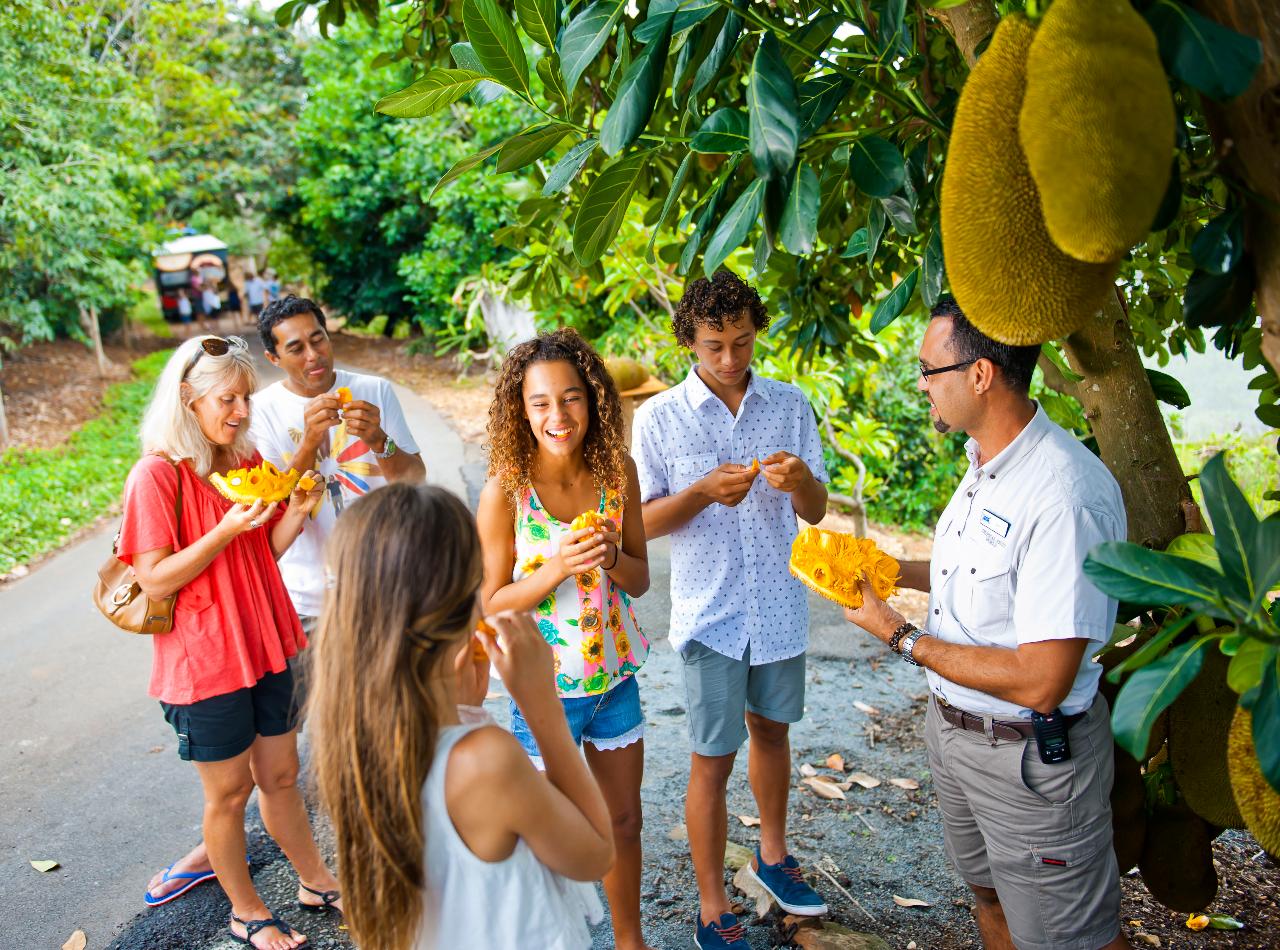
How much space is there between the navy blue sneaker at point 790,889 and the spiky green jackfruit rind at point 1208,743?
1.06 metres

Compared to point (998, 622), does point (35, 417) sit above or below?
below

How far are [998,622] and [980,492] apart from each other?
0.25 m

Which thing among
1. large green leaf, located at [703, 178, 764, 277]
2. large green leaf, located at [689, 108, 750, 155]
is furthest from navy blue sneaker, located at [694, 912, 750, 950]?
large green leaf, located at [689, 108, 750, 155]

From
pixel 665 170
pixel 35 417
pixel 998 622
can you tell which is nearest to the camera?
pixel 998 622

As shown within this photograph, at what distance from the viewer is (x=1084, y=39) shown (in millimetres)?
961

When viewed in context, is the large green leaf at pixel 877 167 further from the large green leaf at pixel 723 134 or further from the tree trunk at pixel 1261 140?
the tree trunk at pixel 1261 140

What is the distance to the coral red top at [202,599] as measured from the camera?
2.42m

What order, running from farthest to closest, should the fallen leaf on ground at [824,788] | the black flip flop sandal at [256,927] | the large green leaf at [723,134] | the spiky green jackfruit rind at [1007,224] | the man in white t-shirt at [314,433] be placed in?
the fallen leaf on ground at [824,788] → the man in white t-shirt at [314,433] → the black flip flop sandal at [256,927] → the large green leaf at [723,134] → the spiky green jackfruit rind at [1007,224]

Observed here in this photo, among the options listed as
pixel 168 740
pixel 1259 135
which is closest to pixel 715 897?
pixel 1259 135

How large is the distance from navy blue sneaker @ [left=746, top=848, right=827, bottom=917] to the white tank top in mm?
1392

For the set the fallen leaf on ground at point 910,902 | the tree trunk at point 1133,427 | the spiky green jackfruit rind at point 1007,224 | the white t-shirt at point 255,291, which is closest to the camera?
the spiky green jackfruit rind at point 1007,224

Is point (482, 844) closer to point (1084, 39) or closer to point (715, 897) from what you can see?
point (1084, 39)

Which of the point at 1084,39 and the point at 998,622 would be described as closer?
the point at 1084,39

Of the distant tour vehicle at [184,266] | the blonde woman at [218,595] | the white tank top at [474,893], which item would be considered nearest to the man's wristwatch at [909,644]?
the white tank top at [474,893]
